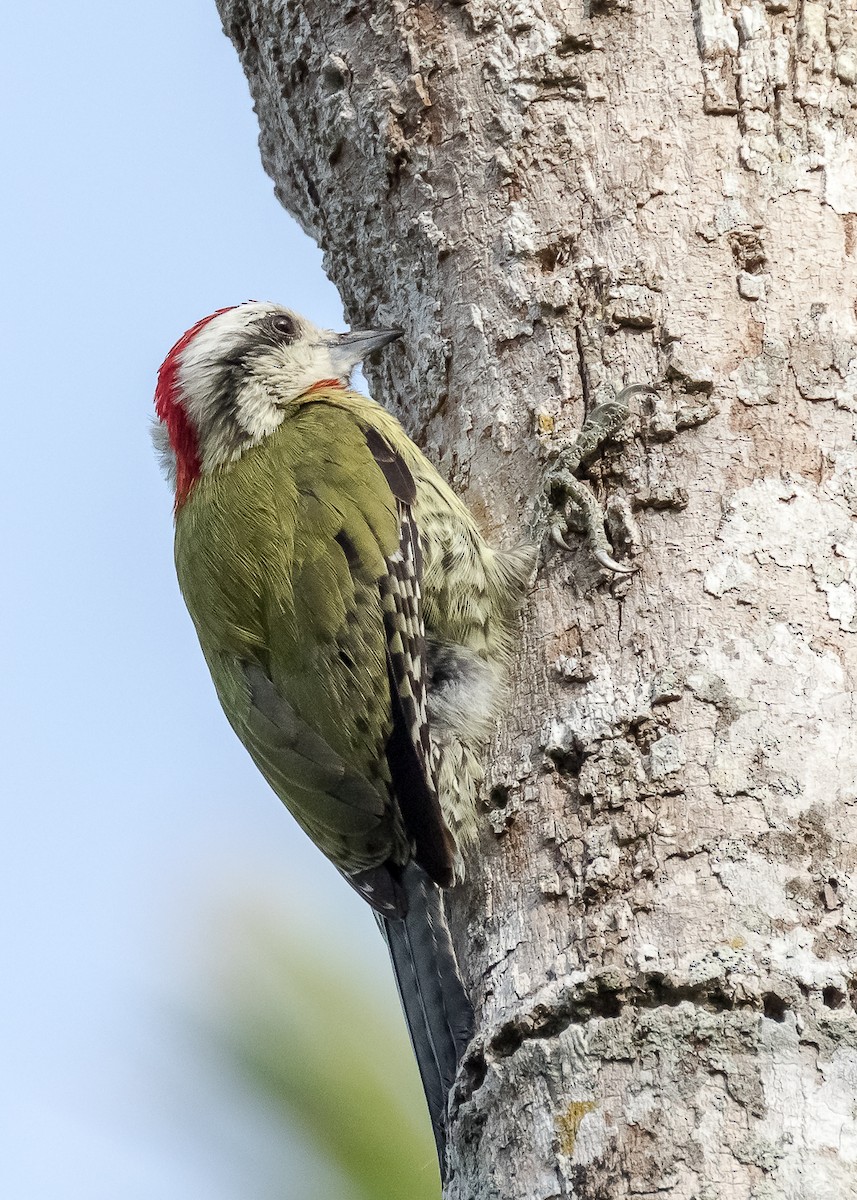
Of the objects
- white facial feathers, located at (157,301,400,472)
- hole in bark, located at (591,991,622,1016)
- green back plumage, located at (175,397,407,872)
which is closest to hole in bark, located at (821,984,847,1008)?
hole in bark, located at (591,991,622,1016)

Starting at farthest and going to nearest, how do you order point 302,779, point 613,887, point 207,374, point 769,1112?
1. point 207,374
2. point 302,779
3. point 613,887
4. point 769,1112

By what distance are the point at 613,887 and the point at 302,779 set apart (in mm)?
1051

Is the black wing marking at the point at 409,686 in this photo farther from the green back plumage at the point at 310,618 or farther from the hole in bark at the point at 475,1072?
the hole in bark at the point at 475,1072

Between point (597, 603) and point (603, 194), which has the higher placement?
point (603, 194)

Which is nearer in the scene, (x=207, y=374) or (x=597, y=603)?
(x=597, y=603)

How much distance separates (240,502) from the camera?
3.61m

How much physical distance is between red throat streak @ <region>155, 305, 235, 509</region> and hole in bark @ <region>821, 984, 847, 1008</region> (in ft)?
7.93

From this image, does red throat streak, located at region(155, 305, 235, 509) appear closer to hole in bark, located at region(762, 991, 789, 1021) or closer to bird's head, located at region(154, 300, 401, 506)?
bird's head, located at region(154, 300, 401, 506)

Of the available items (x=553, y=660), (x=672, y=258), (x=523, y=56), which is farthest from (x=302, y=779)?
(x=523, y=56)

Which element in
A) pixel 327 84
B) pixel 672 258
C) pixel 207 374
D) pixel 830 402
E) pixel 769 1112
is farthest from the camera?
pixel 207 374

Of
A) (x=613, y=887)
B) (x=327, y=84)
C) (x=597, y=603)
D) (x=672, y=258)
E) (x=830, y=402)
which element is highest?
(x=327, y=84)

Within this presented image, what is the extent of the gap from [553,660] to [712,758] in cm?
47

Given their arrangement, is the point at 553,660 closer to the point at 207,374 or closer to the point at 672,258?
the point at 672,258

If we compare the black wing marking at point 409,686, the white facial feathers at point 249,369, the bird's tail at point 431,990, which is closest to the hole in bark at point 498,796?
the black wing marking at point 409,686
